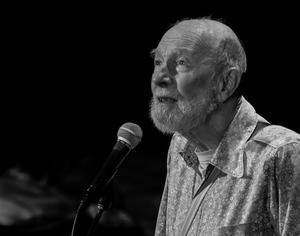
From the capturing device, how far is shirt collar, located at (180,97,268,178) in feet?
6.61

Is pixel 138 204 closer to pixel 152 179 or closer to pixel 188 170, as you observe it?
pixel 152 179

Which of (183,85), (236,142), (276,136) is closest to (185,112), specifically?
(183,85)

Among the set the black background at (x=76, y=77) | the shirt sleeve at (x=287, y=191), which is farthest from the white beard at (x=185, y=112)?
the black background at (x=76, y=77)

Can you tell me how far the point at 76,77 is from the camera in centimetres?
418

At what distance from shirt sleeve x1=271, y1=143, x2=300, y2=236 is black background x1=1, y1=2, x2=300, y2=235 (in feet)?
6.89

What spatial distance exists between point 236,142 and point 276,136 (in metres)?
0.17

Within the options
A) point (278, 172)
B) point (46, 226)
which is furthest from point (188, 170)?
point (46, 226)

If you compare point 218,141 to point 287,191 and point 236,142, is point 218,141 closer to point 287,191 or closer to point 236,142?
point 236,142

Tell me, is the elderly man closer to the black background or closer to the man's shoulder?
the man's shoulder

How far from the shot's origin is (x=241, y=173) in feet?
6.46

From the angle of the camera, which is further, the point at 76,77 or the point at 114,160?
the point at 76,77

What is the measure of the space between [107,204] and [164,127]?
0.44 metres

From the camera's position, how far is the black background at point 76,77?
4.02m

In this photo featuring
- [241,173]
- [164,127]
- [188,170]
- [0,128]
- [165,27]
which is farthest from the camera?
[0,128]
